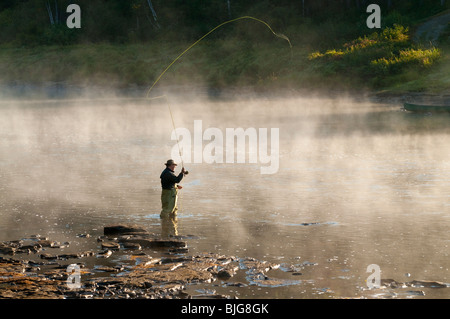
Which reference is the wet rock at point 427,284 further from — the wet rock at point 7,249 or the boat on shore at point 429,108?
the boat on shore at point 429,108

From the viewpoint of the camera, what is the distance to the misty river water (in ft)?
43.2

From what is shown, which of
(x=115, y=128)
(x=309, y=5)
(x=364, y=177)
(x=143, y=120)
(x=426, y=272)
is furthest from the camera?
(x=309, y=5)

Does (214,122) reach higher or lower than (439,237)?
higher

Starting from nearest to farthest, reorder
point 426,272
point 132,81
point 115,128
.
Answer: point 426,272 < point 115,128 < point 132,81

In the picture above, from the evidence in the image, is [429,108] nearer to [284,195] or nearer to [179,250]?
[284,195]

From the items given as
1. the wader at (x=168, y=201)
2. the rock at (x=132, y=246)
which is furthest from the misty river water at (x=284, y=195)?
the rock at (x=132, y=246)

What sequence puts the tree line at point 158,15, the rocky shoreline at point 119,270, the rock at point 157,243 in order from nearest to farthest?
the rocky shoreline at point 119,270 → the rock at point 157,243 → the tree line at point 158,15

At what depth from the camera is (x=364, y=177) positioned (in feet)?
73.8

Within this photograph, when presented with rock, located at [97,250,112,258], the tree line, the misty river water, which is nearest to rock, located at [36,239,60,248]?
the misty river water

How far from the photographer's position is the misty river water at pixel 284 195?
13164 millimetres

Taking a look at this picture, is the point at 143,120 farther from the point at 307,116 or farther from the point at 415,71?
the point at 415,71

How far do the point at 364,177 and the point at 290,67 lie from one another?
34.5 meters

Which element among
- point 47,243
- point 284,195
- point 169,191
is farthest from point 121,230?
point 284,195

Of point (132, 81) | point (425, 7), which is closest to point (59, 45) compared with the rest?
point (132, 81)
